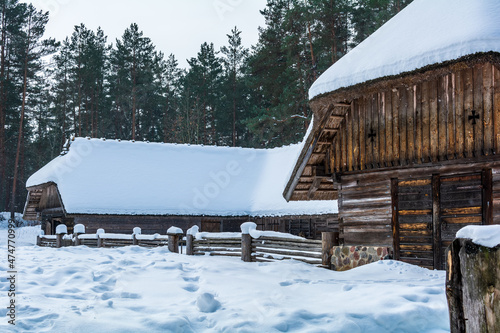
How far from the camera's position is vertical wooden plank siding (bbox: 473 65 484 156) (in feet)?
34.8

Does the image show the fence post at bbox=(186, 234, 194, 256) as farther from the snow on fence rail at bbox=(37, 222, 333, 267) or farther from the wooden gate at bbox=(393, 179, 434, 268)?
the wooden gate at bbox=(393, 179, 434, 268)

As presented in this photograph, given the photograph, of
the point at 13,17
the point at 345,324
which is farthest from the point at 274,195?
the point at 13,17

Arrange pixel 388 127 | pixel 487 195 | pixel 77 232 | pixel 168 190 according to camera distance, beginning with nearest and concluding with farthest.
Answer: pixel 487 195 < pixel 388 127 < pixel 77 232 < pixel 168 190

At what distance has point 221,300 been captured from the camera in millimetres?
7734

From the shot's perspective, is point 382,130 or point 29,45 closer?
point 382,130

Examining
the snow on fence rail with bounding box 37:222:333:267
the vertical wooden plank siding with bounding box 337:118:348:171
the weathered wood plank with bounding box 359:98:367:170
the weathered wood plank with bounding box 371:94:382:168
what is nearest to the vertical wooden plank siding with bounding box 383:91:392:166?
the weathered wood plank with bounding box 371:94:382:168

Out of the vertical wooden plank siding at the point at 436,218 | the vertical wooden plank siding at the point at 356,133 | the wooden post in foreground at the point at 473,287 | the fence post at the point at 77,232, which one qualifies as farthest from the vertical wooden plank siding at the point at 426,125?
the fence post at the point at 77,232

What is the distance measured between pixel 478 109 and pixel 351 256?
16.1ft

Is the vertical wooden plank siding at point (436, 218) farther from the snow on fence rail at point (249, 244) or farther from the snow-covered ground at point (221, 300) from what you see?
the snow on fence rail at point (249, 244)

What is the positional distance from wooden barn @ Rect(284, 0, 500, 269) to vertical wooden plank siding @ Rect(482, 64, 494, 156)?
0.8 inches

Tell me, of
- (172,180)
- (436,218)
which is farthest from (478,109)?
(172,180)

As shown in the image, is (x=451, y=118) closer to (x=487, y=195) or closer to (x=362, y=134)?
(x=487, y=195)

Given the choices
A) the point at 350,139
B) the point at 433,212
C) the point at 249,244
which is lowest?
the point at 249,244

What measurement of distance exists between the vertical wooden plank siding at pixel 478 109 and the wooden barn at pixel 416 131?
21 mm
